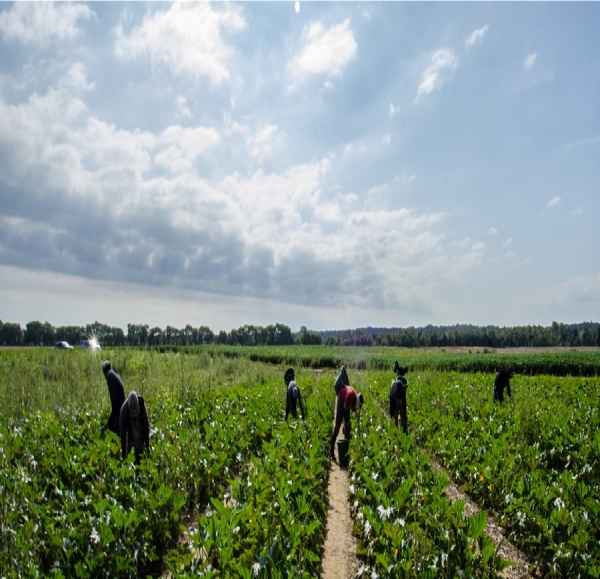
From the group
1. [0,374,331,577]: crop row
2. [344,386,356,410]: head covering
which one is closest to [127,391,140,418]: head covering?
[0,374,331,577]: crop row

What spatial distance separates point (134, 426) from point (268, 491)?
9.85 ft

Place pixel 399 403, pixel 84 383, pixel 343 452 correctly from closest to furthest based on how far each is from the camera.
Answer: pixel 343 452 < pixel 399 403 < pixel 84 383

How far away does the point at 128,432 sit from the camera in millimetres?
6578

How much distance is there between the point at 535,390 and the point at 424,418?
914 centimetres

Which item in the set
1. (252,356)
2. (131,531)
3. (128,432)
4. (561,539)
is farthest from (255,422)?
(252,356)

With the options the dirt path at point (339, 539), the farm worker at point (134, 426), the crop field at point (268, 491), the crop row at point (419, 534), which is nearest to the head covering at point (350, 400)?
the crop field at point (268, 491)

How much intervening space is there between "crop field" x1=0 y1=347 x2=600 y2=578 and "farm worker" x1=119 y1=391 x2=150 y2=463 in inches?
11.7

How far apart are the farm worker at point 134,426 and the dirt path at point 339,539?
11.4ft

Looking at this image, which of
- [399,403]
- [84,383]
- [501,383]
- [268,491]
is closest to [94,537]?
[268,491]

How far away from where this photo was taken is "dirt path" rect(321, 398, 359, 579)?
451 cm

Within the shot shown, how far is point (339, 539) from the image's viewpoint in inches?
206

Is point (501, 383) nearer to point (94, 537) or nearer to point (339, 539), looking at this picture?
point (339, 539)

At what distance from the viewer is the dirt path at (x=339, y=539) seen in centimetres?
451

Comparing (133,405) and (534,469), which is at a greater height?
(133,405)
